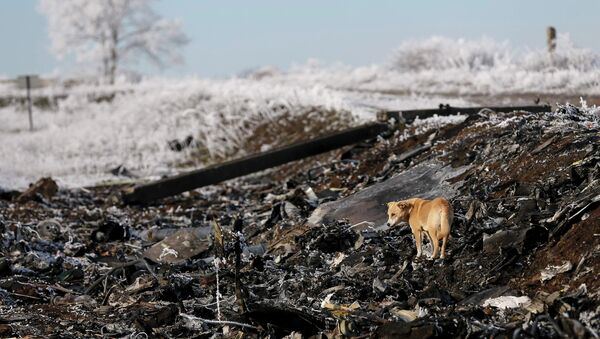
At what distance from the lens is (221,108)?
78.3 feet

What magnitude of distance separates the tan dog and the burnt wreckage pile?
0.28 metres

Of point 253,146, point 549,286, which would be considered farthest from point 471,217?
point 253,146

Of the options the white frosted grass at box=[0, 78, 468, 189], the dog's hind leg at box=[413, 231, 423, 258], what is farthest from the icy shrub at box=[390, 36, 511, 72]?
the dog's hind leg at box=[413, 231, 423, 258]

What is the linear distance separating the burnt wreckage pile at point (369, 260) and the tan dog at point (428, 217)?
0.92 feet

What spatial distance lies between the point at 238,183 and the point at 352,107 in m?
4.04

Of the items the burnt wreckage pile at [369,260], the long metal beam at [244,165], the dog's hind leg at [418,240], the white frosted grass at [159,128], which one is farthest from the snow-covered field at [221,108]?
the dog's hind leg at [418,240]

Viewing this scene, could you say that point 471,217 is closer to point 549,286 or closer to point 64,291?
point 549,286

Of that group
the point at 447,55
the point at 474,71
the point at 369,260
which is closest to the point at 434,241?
the point at 369,260

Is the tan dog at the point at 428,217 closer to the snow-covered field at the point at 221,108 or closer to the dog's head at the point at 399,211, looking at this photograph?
the dog's head at the point at 399,211

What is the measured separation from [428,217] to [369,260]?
3.55ft

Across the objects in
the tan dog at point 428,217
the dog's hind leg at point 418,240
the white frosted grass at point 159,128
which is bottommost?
the white frosted grass at point 159,128

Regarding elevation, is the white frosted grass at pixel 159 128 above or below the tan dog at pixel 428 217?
below

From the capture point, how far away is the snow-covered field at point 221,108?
20469 mm

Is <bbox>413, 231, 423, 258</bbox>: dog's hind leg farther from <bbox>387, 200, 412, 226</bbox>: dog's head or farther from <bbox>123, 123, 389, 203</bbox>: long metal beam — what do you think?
<bbox>123, 123, 389, 203</bbox>: long metal beam
